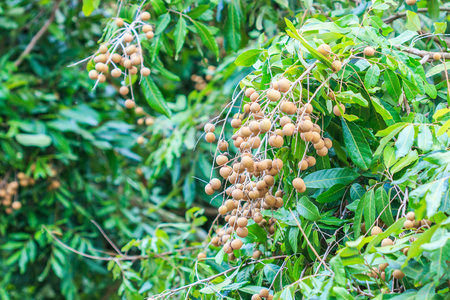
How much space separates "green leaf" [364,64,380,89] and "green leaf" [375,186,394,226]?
0.55ft

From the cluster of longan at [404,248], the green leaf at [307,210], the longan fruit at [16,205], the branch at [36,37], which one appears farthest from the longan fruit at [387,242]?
the branch at [36,37]

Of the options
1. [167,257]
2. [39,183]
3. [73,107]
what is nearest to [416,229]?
[167,257]

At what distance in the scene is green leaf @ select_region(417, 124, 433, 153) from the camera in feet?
1.89

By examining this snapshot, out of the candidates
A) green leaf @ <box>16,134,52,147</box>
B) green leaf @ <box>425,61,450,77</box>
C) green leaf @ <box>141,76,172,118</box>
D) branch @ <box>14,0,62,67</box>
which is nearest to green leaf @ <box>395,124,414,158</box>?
green leaf @ <box>425,61,450,77</box>

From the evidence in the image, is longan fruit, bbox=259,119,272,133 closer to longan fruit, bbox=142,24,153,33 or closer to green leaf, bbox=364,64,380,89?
green leaf, bbox=364,64,380,89

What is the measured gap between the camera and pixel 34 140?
171 centimetres

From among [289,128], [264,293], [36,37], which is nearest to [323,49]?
[289,128]

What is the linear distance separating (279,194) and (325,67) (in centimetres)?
23

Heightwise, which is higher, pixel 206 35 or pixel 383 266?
pixel 206 35

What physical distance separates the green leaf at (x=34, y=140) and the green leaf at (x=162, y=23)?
0.89 m

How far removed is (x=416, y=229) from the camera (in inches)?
22.5

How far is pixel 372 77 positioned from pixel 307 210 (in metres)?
0.24

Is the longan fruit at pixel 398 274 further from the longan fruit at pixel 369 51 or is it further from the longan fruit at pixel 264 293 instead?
the longan fruit at pixel 369 51

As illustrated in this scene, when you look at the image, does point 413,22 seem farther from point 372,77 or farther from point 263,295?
point 263,295
